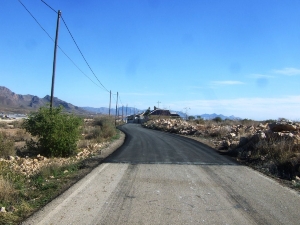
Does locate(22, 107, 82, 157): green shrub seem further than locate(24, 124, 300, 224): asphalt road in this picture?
Yes

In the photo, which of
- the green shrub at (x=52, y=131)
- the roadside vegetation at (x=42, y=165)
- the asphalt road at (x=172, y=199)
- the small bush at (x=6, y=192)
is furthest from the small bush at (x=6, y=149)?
the small bush at (x=6, y=192)

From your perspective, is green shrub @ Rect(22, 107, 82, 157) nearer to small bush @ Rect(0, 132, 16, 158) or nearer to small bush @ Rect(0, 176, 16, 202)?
small bush @ Rect(0, 132, 16, 158)

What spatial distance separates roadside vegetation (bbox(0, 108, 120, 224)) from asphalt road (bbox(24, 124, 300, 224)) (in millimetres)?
550

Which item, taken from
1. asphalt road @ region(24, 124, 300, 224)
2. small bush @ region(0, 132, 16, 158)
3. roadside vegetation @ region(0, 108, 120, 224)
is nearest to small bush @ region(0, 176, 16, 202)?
roadside vegetation @ region(0, 108, 120, 224)

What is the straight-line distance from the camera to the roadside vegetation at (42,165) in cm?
786

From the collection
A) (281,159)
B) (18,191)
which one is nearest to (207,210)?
(18,191)

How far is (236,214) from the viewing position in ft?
23.7

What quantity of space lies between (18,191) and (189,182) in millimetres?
4996

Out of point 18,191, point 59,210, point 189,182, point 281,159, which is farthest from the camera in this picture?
point 281,159

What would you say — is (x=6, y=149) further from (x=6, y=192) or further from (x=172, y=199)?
(x=172, y=199)

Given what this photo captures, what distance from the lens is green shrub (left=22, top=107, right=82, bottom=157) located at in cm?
1908

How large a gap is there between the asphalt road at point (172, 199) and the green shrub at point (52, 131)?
7026mm

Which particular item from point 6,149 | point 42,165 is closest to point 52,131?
point 6,149

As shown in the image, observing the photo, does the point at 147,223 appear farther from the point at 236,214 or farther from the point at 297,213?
the point at 297,213
